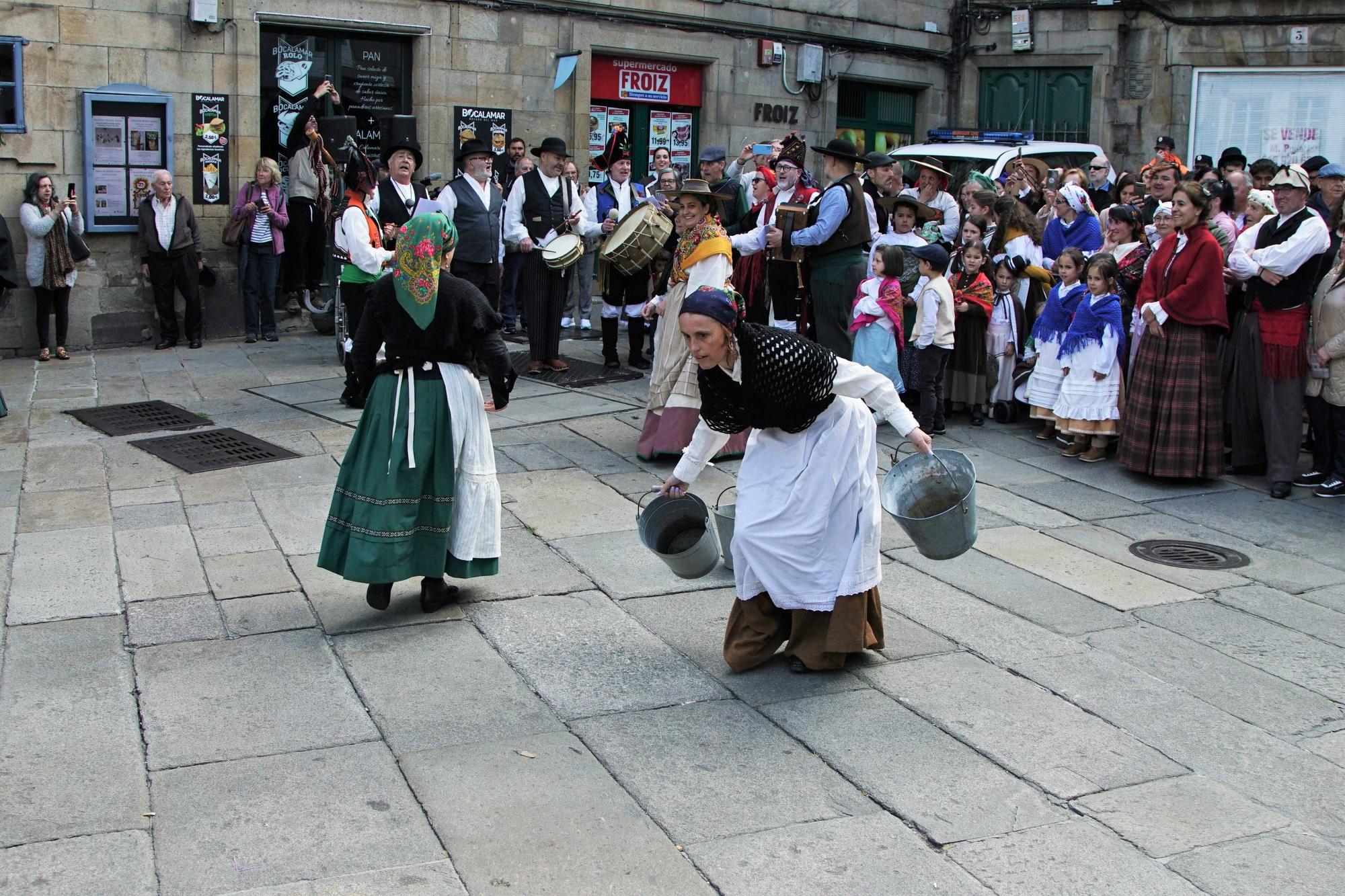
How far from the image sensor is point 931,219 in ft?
35.2

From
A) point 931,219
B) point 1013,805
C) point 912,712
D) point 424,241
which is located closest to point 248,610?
point 424,241

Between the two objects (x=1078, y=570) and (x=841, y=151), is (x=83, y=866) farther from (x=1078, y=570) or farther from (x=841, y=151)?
(x=841, y=151)

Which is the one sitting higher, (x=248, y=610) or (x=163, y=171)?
(x=163, y=171)

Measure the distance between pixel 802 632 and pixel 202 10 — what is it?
1054 cm

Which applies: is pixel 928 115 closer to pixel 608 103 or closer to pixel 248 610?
pixel 608 103

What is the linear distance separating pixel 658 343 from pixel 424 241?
312cm

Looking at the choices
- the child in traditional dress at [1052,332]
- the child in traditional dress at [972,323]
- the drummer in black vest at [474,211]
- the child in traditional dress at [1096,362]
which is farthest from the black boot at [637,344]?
the child in traditional dress at [1096,362]

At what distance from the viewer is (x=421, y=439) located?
19.2 ft

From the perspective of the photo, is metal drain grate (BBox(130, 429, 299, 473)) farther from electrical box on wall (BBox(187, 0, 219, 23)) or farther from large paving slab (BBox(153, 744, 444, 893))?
electrical box on wall (BBox(187, 0, 219, 23))

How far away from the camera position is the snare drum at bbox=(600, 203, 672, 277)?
10.1 metres

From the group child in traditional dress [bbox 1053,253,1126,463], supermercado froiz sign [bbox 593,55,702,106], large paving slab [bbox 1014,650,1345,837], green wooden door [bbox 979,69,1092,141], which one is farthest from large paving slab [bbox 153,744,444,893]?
green wooden door [bbox 979,69,1092,141]

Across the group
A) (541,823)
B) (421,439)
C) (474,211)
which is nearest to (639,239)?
(474,211)

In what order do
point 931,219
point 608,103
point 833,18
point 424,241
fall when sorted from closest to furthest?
point 424,241
point 931,219
point 608,103
point 833,18

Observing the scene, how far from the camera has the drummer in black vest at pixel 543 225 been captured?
36.9 feet
